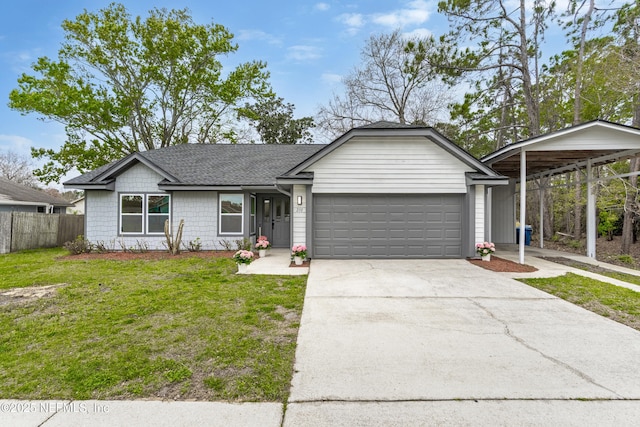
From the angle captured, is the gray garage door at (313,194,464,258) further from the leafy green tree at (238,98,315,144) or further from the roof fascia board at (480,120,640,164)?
the leafy green tree at (238,98,315,144)

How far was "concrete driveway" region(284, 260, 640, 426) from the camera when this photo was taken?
2.40 meters

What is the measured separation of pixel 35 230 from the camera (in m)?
12.7

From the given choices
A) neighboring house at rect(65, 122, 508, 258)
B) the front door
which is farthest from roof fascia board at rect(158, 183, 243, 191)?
neighboring house at rect(65, 122, 508, 258)

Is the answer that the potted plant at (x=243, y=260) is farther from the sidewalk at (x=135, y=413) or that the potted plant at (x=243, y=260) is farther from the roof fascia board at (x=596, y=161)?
the roof fascia board at (x=596, y=161)

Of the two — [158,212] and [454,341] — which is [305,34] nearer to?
[158,212]

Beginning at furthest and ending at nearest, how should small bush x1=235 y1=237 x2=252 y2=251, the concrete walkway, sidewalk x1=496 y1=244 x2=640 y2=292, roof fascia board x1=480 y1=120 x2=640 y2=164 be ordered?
small bush x1=235 y1=237 x2=252 y2=251 → roof fascia board x1=480 y1=120 x2=640 y2=164 → the concrete walkway → sidewalk x1=496 y1=244 x2=640 y2=292

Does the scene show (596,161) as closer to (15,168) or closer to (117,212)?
(117,212)

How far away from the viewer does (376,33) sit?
1980 cm

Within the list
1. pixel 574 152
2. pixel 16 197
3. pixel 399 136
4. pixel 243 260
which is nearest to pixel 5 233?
pixel 16 197

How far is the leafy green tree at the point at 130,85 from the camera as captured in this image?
18234 millimetres

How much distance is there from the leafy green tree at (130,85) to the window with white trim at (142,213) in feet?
36.9

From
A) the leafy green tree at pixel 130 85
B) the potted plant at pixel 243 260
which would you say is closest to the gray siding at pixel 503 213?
the potted plant at pixel 243 260

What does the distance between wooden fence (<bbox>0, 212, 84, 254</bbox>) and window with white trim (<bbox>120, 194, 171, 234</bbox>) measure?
14.6 feet

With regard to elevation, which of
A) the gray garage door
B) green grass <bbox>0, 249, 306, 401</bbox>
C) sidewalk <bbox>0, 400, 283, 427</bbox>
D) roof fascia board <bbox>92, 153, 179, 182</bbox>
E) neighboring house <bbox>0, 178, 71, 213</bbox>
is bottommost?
sidewalk <bbox>0, 400, 283, 427</bbox>
